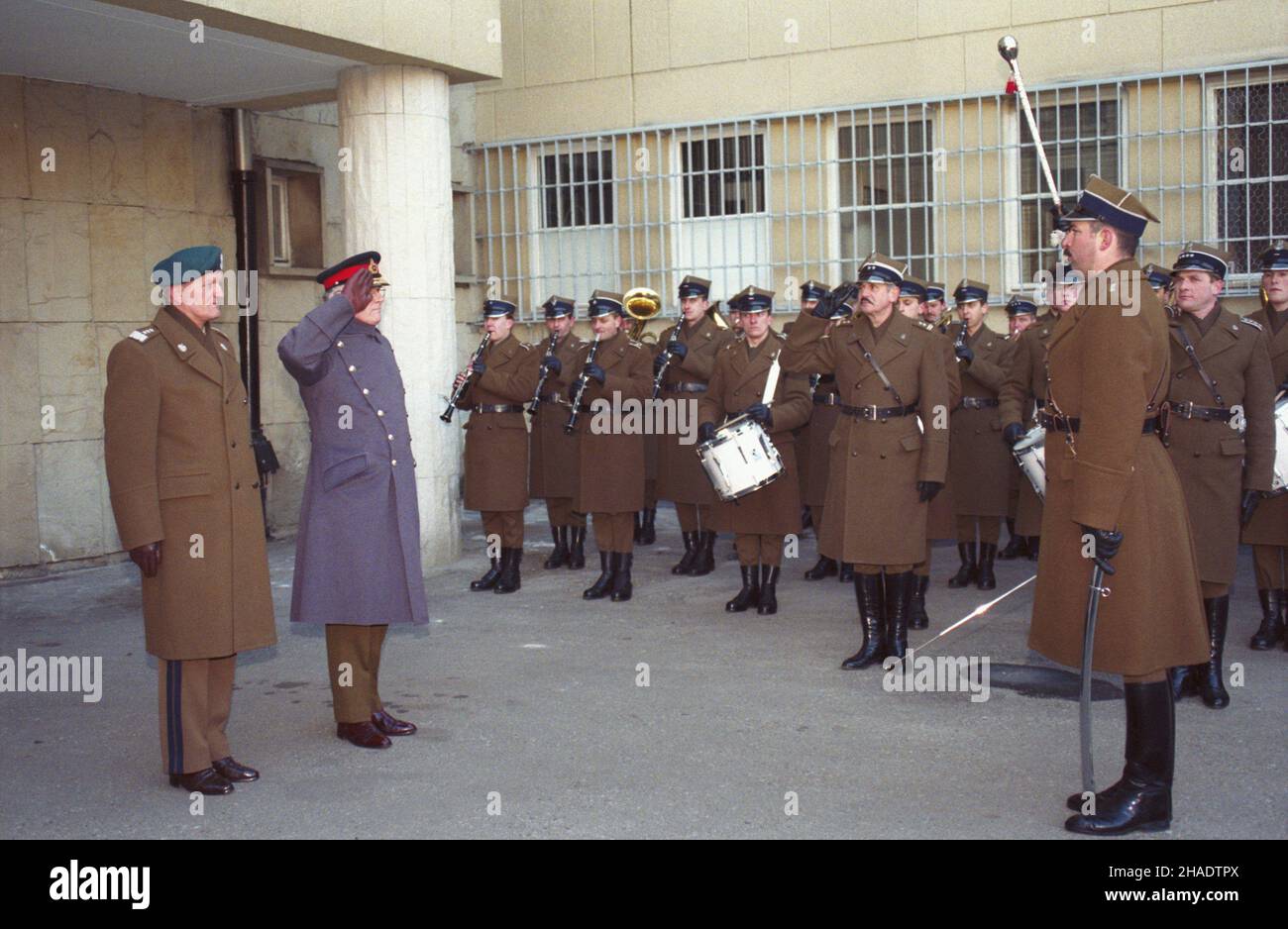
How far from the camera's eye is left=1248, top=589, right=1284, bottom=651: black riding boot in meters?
7.34

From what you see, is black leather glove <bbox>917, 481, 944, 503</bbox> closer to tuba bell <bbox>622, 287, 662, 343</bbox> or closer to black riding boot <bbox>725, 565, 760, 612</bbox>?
black riding boot <bbox>725, 565, 760, 612</bbox>

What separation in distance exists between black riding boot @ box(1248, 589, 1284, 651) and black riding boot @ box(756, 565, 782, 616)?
8.79 ft

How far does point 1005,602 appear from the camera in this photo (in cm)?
884

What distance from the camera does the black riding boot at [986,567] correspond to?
369 inches

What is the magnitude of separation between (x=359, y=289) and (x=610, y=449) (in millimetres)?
3794

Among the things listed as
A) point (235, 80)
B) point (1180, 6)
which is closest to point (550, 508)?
point (235, 80)

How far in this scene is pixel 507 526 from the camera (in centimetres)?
970

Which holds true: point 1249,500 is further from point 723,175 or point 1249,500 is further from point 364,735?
point 723,175

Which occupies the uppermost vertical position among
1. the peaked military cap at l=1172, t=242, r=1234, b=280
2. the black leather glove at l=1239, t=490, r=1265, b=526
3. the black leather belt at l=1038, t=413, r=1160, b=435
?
the peaked military cap at l=1172, t=242, r=1234, b=280

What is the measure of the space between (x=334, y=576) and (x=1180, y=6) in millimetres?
8654

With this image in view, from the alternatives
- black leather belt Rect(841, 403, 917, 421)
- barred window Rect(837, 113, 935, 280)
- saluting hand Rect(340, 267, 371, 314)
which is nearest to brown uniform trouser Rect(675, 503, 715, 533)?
black leather belt Rect(841, 403, 917, 421)

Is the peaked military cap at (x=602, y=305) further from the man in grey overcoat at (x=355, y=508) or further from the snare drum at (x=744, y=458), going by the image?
the man in grey overcoat at (x=355, y=508)

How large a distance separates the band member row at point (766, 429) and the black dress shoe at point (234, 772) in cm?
372
